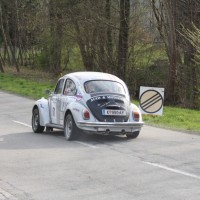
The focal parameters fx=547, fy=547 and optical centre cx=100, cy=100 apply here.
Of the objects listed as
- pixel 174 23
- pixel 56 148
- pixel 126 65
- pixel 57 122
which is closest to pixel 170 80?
pixel 174 23

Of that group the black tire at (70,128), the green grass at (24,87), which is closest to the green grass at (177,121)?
the black tire at (70,128)

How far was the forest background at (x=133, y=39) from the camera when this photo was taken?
27.2 meters

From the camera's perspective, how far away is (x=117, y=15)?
31641 mm

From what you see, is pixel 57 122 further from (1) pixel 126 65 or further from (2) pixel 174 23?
(1) pixel 126 65

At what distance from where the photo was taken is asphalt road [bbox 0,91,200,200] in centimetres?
785

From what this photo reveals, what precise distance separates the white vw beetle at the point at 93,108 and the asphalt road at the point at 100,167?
1.20 ft

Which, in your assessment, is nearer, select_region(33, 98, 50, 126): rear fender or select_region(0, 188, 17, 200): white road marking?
select_region(0, 188, 17, 200): white road marking

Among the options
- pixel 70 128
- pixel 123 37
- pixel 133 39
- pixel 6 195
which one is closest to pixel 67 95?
pixel 70 128

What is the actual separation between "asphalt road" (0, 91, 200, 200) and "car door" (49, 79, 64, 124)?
1.67 ft

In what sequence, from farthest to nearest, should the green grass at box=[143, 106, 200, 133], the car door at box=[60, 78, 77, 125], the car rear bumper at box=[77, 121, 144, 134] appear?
the green grass at box=[143, 106, 200, 133] → the car door at box=[60, 78, 77, 125] → the car rear bumper at box=[77, 121, 144, 134]

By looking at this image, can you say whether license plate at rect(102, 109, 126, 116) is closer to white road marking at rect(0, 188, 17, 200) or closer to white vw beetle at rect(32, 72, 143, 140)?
white vw beetle at rect(32, 72, 143, 140)

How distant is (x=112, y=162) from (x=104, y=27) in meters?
21.9

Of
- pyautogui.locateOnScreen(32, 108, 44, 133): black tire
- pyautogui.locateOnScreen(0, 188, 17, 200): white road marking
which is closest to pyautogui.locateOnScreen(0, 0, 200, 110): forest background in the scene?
pyautogui.locateOnScreen(32, 108, 44, 133): black tire

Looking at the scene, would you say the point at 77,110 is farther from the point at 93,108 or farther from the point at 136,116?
the point at 136,116
